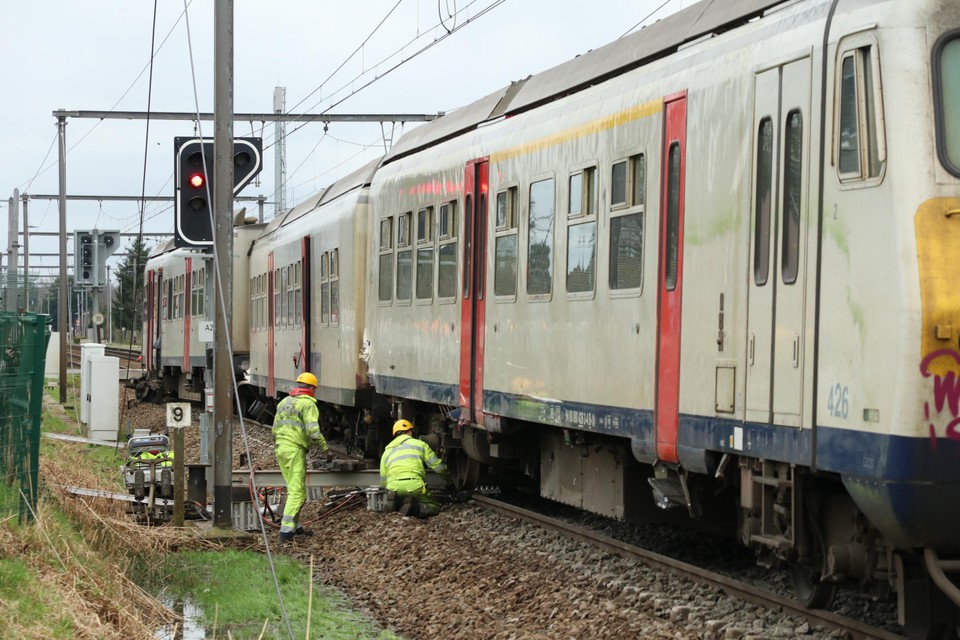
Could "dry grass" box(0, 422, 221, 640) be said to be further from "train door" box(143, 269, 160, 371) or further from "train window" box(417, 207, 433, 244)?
"train door" box(143, 269, 160, 371)

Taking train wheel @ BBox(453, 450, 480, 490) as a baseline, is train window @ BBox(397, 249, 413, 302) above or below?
above

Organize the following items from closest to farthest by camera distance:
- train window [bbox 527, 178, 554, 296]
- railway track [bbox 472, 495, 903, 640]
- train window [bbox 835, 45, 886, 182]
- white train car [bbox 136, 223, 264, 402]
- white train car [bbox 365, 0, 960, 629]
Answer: white train car [bbox 365, 0, 960, 629] → train window [bbox 835, 45, 886, 182] → railway track [bbox 472, 495, 903, 640] → train window [bbox 527, 178, 554, 296] → white train car [bbox 136, 223, 264, 402]

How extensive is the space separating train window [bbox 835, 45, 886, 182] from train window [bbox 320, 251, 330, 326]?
1304 centimetres

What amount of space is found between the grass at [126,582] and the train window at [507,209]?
3287 millimetres

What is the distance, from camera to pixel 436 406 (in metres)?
15.3

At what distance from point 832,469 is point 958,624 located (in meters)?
1.01

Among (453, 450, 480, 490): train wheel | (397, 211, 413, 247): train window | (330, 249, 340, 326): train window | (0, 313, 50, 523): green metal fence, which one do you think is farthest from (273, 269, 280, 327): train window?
(0, 313, 50, 523): green metal fence

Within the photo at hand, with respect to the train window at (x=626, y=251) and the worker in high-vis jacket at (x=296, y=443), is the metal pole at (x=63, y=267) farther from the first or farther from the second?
the train window at (x=626, y=251)

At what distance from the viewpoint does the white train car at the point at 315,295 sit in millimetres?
17828

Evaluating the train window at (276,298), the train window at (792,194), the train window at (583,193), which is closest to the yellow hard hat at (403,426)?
the train window at (583,193)

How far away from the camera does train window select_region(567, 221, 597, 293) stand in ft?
33.6

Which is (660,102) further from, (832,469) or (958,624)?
(958,624)

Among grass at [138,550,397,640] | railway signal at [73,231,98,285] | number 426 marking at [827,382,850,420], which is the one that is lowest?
grass at [138,550,397,640]

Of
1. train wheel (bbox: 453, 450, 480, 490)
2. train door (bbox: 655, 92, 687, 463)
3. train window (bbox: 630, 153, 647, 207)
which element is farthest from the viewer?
train wheel (bbox: 453, 450, 480, 490)
